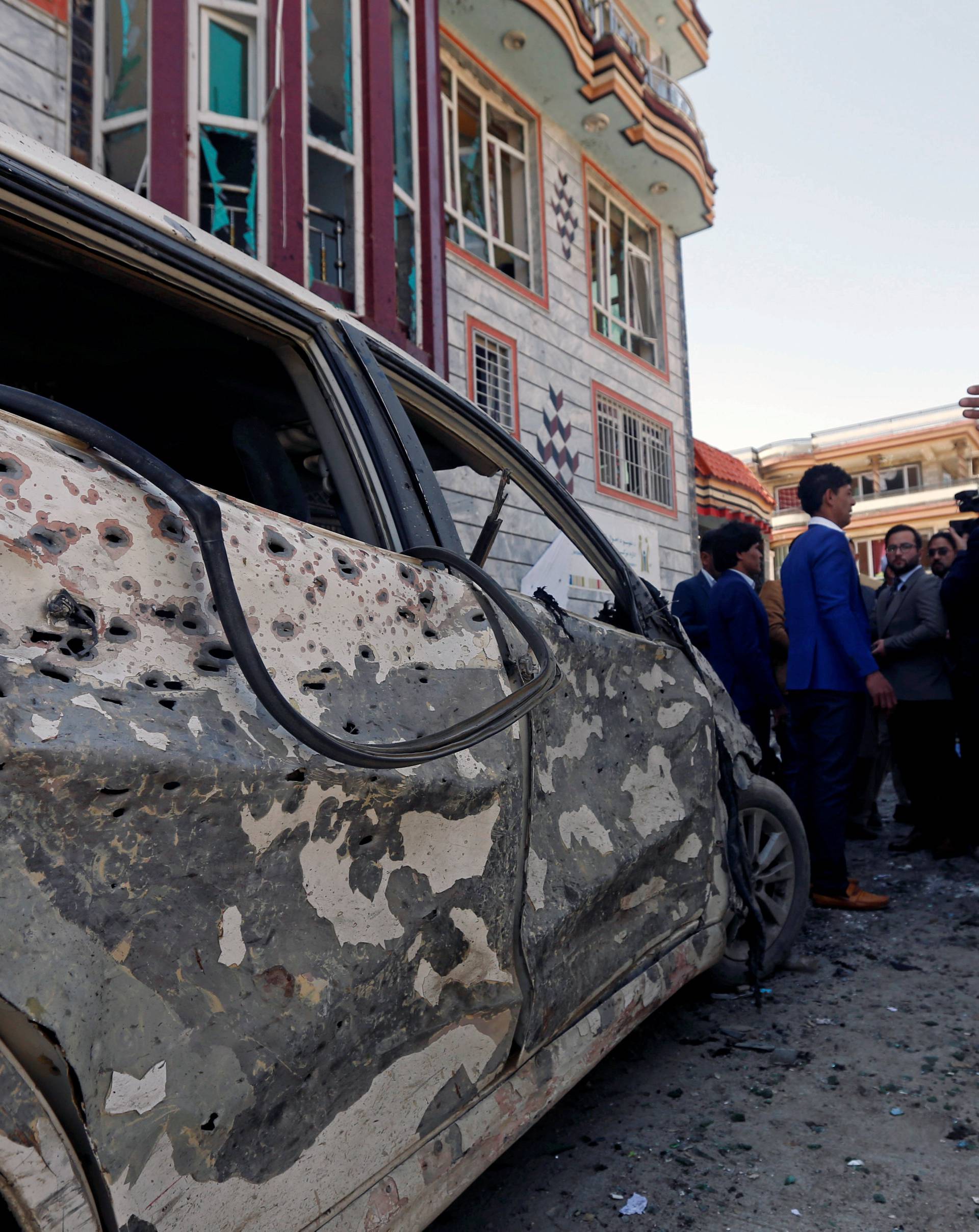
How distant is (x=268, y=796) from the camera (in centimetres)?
107

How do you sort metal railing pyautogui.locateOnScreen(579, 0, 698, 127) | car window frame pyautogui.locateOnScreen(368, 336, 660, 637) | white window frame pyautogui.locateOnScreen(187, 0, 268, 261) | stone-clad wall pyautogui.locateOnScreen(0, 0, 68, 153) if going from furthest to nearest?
metal railing pyautogui.locateOnScreen(579, 0, 698, 127)
white window frame pyautogui.locateOnScreen(187, 0, 268, 261)
stone-clad wall pyautogui.locateOnScreen(0, 0, 68, 153)
car window frame pyautogui.locateOnScreen(368, 336, 660, 637)

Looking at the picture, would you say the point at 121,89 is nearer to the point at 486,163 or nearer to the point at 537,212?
the point at 486,163

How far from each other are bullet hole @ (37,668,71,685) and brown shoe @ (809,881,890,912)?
363 cm

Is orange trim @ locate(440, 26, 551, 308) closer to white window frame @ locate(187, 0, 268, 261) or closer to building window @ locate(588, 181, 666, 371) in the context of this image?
building window @ locate(588, 181, 666, 371)

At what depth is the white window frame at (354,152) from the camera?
705 cm

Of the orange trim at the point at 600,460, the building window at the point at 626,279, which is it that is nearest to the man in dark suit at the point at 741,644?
the orange trim at the point at 600,460

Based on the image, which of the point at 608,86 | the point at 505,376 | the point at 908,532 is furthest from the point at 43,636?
the point at 608,86

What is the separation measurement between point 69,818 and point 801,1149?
183cm

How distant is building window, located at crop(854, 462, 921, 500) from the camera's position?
34.8 m

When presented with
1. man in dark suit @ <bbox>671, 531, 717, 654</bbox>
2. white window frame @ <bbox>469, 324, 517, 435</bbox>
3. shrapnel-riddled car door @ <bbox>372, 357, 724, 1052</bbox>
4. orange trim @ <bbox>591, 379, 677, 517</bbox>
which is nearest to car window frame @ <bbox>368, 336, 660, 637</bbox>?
shrapnel-riddled car door @ <bbox>372, 357, 724, 1052</bbox>

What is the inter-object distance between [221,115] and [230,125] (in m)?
0.12

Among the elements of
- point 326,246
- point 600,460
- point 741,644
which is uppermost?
point 326,246

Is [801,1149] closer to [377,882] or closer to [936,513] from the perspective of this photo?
[377,882]

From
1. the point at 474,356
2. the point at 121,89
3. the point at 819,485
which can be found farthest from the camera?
the point at 474,356
